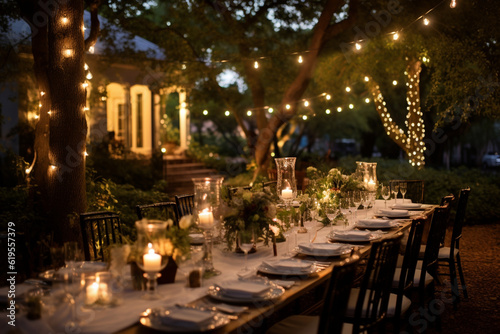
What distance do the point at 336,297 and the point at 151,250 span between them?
0.93 m

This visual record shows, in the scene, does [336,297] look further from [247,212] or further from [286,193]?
[286,193]

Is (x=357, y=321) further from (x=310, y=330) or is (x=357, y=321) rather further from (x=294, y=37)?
(x=294, y=37)

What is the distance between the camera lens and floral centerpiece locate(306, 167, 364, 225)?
5.15 meters

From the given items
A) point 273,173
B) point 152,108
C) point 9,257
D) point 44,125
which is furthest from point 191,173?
point 9,257

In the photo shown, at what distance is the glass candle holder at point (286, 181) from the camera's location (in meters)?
5.00

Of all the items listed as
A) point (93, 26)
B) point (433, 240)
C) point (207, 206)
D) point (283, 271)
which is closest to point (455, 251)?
point (433, 240)

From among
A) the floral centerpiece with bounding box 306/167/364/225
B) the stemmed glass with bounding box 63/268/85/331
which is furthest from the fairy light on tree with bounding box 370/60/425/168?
the stemmed glass with bounding box 63/268/85/331

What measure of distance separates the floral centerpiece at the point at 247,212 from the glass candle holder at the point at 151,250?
2.87 ft

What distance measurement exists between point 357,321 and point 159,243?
4.36ft

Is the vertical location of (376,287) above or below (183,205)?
below

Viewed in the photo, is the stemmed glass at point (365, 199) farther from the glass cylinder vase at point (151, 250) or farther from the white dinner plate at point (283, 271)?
the glass cylinder vase at point (151, 250)

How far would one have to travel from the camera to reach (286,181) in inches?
198

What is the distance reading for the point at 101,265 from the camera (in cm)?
334

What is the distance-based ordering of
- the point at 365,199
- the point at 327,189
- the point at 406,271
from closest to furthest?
the point at 406,271
the point at 327,189
the point at 365,199
